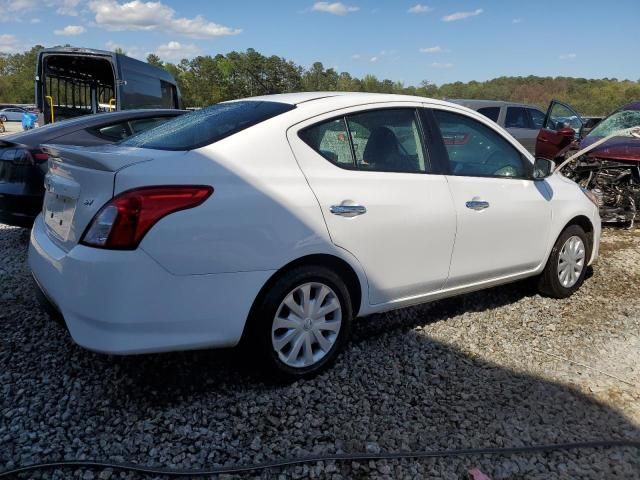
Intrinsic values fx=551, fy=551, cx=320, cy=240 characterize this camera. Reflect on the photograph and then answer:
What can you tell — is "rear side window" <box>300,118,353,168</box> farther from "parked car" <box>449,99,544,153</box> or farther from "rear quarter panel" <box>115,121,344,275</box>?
"parked car" <box>449,99,544,153</box>

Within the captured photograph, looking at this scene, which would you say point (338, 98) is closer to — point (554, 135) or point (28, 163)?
point (28, 163)

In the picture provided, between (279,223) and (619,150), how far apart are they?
627cm

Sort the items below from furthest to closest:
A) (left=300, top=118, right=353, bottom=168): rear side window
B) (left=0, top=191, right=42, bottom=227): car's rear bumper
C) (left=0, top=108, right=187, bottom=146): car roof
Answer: (left=0, top=108, right=187, bottom=146): car roof
(left=0, top=191, right=42, bottom=227): car's rear bumper
(left=300, top=118, right=353, bottom=168): rear side window

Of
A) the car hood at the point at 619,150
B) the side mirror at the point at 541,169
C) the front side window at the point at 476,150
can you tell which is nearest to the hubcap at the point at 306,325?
the front side window at the point at 476,150

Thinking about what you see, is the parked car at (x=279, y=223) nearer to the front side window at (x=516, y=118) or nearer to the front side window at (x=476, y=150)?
the front side window at (x=476, y=150)

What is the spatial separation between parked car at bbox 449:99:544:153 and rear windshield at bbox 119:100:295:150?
9530 mm

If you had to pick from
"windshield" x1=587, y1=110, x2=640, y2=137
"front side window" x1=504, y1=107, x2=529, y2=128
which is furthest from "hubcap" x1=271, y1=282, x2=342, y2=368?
"front side window" x1=504, y1=107, x2=529, y2=128

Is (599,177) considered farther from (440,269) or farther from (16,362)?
(16,362)

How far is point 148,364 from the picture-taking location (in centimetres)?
328

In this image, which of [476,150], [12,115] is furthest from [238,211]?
[12,115]

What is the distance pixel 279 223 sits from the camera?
2803 mm

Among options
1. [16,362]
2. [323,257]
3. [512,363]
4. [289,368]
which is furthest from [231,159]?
[512,363]

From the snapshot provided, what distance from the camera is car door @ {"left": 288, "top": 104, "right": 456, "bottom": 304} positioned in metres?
3.05

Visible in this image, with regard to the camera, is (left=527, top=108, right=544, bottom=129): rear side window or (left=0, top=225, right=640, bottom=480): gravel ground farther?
(left=527, top=108, right=544, bottom=129): rear side window
